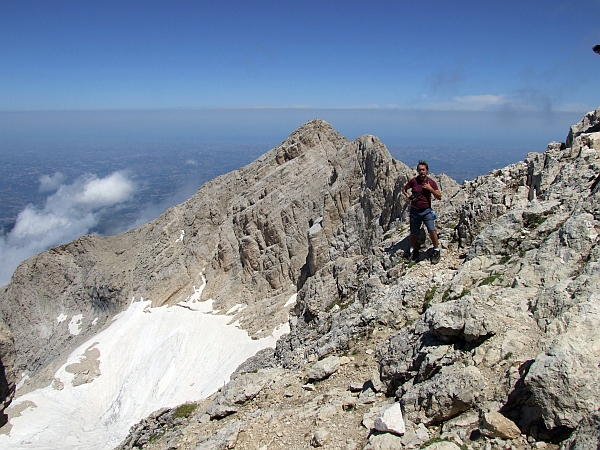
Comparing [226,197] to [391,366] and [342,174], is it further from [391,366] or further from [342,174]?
[391,366]

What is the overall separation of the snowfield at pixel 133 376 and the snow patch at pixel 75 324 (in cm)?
1199

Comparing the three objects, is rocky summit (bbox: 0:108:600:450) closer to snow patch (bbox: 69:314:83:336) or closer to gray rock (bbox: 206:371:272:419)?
gray rock (bbox: 206:371:272:419)

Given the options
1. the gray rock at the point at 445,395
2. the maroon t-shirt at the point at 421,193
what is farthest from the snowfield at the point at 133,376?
the gray rock at the point at 445,395

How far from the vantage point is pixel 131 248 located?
81812 mm

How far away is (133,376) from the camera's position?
55.5 metres

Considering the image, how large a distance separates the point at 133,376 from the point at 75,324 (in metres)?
26.4

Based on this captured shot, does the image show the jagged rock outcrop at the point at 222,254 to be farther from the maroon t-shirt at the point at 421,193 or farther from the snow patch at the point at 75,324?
the maroon t-shirt at the point at 421,193

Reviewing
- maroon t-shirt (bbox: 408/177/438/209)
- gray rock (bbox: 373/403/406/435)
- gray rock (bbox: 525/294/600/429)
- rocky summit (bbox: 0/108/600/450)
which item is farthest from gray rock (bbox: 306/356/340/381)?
gray rock (bbox: 525/294/600/429)

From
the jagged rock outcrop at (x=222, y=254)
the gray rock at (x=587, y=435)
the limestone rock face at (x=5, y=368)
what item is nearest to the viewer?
the gray rock at (x=587, y=435)

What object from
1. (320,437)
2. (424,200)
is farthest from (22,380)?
(424,200)

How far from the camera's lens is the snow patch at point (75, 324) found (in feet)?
239

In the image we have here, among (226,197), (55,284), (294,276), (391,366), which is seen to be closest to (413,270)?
(391,366)

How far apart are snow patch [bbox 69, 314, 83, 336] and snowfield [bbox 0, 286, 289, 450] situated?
1199 cm

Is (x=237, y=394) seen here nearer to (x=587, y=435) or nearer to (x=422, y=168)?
(x=422, y=168)
